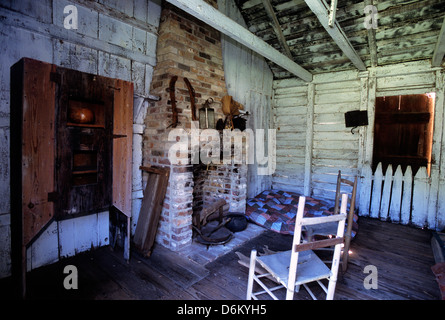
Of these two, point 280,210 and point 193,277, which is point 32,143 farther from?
point 280,210

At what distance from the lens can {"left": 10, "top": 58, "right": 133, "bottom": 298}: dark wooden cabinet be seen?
83.4 inches

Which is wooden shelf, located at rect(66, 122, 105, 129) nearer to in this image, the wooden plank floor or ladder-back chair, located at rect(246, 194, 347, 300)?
the wooden plank floor

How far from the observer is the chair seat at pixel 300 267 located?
190 centimetres

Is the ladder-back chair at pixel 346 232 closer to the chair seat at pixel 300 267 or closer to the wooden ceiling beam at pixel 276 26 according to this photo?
the chair seat at pixel 300 267

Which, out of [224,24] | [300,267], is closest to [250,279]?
[300,267]

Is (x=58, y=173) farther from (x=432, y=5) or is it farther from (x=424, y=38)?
(x=424, y=38)

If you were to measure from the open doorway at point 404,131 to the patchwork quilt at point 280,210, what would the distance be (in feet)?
4.67

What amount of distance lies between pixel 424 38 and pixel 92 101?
15.7 feet

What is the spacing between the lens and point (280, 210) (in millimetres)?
4500

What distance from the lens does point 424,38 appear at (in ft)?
12.4

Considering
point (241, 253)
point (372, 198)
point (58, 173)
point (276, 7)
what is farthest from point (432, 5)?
point (58, 173)

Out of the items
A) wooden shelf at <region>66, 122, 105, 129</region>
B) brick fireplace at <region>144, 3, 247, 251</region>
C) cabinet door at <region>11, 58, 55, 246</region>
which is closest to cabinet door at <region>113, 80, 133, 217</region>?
wooden shelf at <region>66, 122, 105, 129</region>

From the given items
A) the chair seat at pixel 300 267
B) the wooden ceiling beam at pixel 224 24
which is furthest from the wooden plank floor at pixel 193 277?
the wooden ceiling beam at pixel 224 24

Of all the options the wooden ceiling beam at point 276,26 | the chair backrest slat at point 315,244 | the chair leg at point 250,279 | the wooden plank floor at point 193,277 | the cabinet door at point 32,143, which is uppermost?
the wooden ceiling beam at point 276,26
